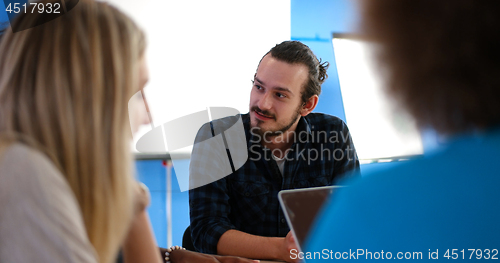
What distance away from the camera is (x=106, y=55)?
54 cm

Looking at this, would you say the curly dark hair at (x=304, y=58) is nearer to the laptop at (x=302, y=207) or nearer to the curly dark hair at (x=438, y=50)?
the laptop at (x=302, y=207)

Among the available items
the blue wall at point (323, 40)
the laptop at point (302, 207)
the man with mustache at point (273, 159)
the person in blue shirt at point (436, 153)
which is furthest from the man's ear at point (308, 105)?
the person in blue shirt at point (436, 153)

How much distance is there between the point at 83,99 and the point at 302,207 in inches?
14.7

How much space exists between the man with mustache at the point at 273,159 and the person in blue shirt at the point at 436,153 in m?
0.70

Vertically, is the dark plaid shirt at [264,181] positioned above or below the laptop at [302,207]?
below

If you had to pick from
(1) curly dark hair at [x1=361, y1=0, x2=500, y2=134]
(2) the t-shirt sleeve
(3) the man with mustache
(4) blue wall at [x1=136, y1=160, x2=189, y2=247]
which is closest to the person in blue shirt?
(1) curly dark hair at [x1=361, y1=0, x2=500, y2=134]

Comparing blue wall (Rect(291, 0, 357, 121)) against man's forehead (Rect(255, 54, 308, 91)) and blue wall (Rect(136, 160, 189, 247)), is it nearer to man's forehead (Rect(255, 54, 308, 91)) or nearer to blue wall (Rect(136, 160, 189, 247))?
man's forehead (Rect(255, 54, 308, 91))

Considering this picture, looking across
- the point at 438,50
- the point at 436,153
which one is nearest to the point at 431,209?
the point at 436,153

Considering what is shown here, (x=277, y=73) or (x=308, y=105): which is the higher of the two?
(x=277, y=73)

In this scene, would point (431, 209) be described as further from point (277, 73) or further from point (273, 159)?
point (277, 73)

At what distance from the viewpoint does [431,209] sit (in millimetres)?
357

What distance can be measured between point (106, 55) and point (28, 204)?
0.24 metres

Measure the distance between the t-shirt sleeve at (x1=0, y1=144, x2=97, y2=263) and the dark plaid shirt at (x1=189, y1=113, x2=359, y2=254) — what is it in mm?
744

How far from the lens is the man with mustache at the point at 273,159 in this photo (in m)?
Answer: 1.21
